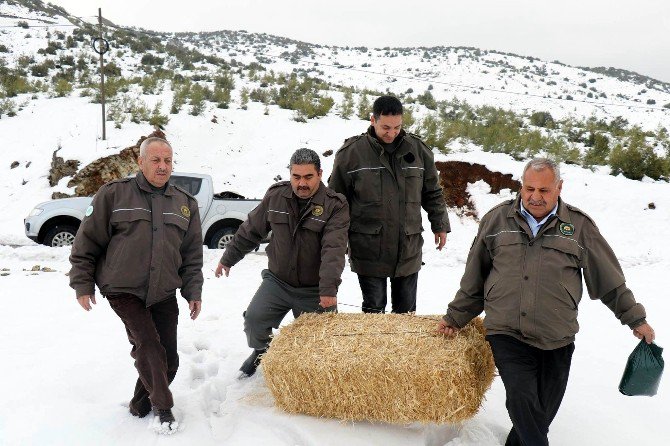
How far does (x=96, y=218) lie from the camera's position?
2.92 m

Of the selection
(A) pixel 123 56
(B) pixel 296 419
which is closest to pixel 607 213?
(B) pixel 296 419

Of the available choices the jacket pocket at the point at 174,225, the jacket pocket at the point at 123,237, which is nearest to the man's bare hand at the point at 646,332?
the jacket pocket at the point at 174,225

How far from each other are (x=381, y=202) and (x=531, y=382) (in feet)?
5.55

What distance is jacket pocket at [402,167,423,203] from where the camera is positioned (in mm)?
3811

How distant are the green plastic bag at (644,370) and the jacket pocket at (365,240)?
1821mm

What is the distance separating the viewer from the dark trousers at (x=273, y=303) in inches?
143

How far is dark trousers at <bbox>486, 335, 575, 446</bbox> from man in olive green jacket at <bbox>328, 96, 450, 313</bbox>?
1.21 meters

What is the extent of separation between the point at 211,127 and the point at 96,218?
1363cm

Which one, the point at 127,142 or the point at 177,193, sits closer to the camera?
the point at 177,193

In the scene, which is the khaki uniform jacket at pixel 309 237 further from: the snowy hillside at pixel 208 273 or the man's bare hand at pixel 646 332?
the man's bare hand at pixel 646 332

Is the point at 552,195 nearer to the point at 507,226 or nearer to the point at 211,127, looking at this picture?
the point at 507,226

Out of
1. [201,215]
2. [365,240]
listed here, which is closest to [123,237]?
[365,240]

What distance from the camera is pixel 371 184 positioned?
3.76 meters

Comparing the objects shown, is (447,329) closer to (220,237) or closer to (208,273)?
(208,273)
